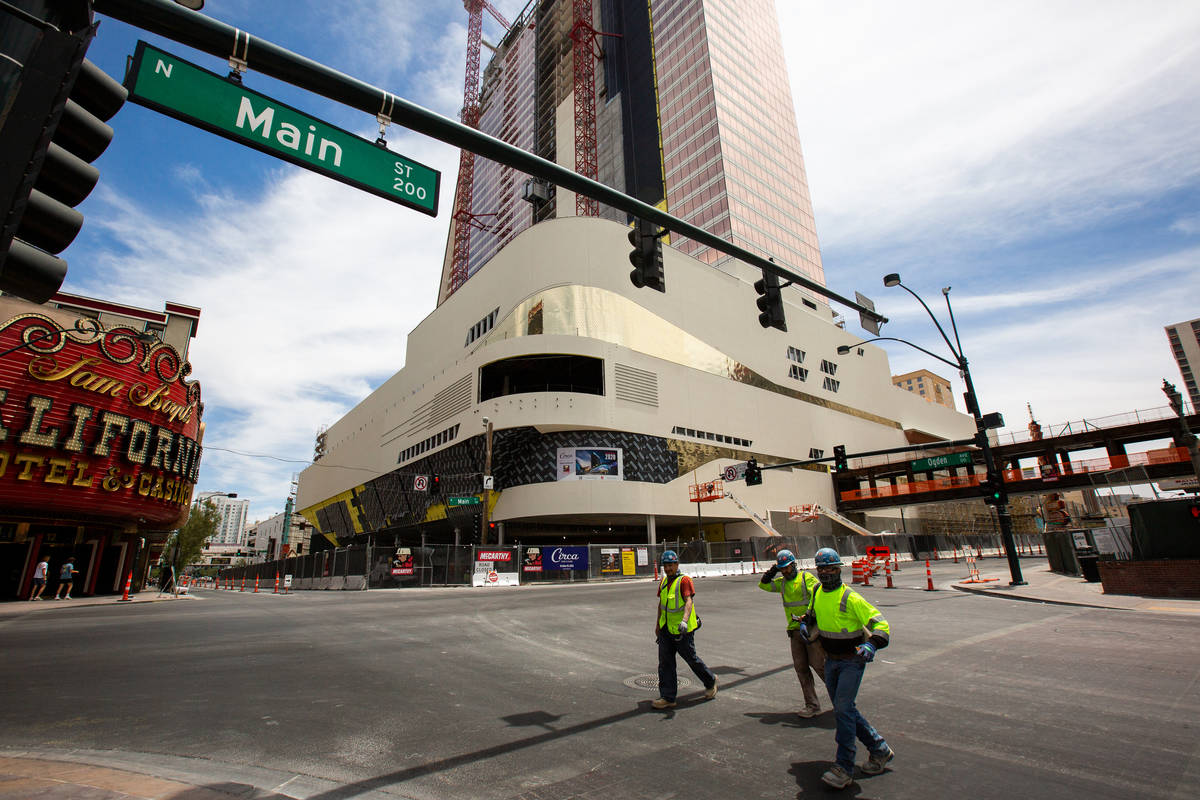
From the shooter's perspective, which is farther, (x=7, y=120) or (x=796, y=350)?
(x=796, y=350)

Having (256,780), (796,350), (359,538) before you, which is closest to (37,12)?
(256,780)

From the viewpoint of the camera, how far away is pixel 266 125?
15.8 ft

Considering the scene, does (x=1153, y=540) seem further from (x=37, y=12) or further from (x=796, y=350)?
(x=796, y=350)

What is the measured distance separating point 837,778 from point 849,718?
0.46 metres

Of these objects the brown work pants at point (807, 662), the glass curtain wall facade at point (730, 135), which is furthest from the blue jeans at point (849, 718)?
the glass curtain wall facade at point (730, 135)

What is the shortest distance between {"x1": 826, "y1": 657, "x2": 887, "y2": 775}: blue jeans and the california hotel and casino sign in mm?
30663

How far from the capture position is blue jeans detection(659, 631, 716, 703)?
20.8 ft

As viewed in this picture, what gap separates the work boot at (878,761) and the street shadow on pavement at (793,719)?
1140 mm

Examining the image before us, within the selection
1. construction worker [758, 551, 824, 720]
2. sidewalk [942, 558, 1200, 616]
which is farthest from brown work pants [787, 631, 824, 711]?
sidewalk [942, 558, 1200, 616]

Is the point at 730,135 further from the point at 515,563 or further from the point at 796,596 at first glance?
the point at 796,596

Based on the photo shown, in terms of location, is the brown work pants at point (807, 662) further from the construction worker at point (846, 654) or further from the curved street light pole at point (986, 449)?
the curved street light pole at point (986, 449)

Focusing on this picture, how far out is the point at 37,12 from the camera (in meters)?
3.05

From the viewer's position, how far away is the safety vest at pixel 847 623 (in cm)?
465

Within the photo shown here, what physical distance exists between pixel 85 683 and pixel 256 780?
17.6ft
